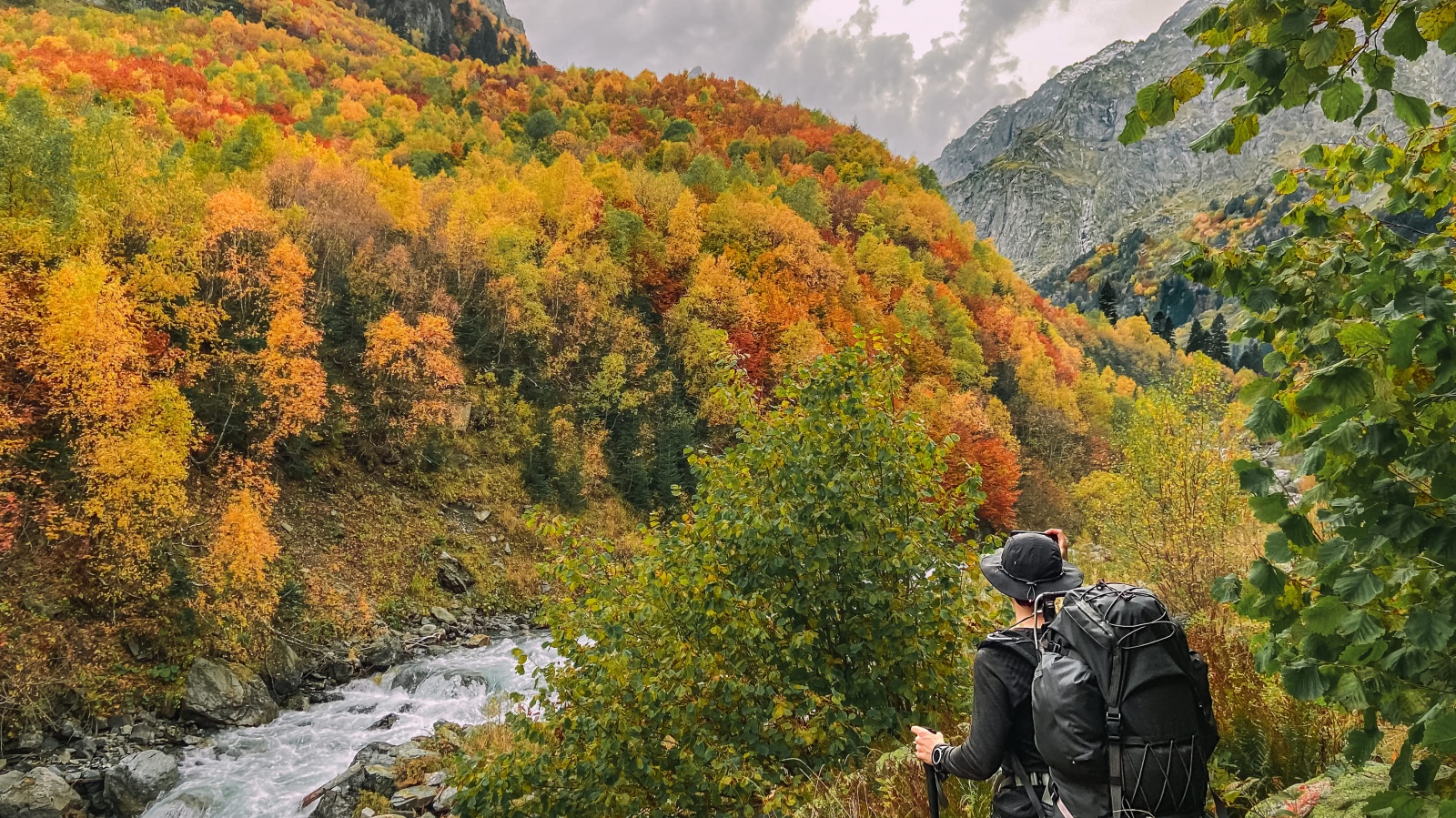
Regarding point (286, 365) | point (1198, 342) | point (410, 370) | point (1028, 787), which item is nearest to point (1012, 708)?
point (1028, 787)

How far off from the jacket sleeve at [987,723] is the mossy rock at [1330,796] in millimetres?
1439

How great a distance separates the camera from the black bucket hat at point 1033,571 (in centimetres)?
306

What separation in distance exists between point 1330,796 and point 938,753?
6.04 ft

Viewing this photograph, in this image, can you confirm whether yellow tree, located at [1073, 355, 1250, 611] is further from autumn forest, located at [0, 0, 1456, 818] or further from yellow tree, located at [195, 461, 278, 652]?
yellow tree, located at [195, 461, 278, 652]

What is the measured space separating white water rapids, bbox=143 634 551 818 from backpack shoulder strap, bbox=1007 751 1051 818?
454 inches

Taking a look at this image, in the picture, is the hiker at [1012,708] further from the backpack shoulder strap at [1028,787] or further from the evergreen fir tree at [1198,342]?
the evergreen fir tree at [1198,342]

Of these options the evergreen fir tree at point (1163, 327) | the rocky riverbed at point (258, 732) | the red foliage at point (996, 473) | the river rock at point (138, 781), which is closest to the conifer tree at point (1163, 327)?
the evergreen fir tree at point (1163, 327)

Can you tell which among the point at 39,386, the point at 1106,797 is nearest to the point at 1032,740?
the point at 1106,797

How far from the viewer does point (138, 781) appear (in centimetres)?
1326

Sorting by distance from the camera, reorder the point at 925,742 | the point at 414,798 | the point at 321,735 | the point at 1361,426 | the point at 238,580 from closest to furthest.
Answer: the point at 1361,426
the point at 925,742
the point at 414,798
the point at 321,735
the point at 238,580

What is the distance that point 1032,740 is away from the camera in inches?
114

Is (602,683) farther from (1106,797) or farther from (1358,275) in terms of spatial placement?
(1358,275)

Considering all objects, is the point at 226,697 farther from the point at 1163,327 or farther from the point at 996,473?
the point at 1163,327

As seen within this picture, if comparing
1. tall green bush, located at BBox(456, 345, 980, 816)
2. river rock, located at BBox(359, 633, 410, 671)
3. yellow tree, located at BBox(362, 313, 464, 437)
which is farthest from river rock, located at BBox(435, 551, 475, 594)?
tall green bush, located at BBox(456, 345, 980, 816)
